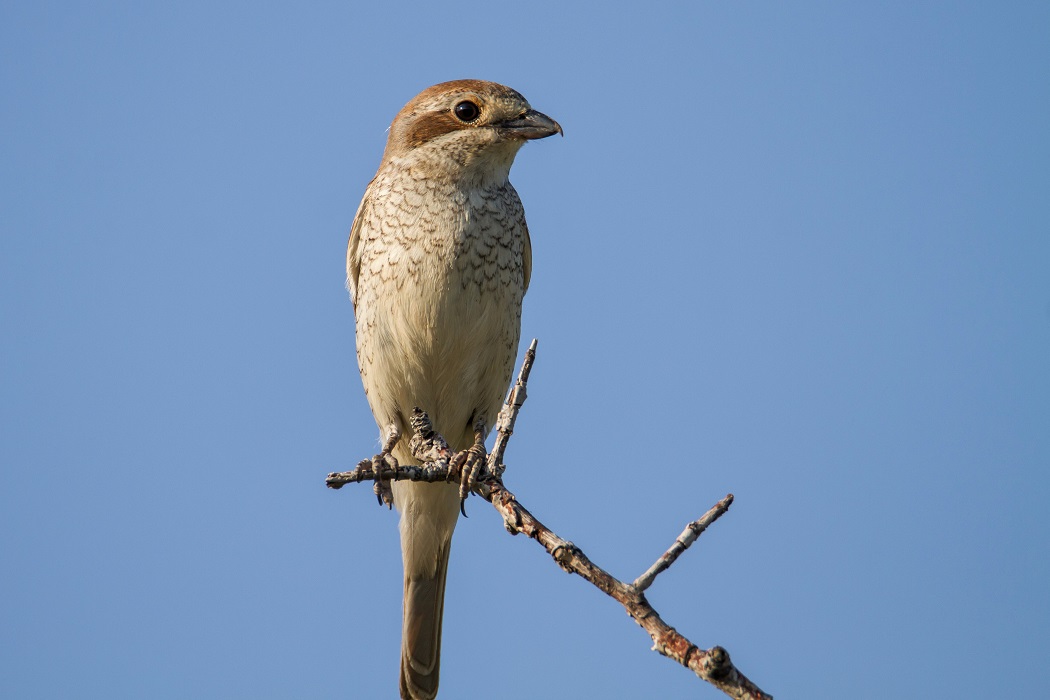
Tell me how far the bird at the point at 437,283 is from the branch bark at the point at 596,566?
1287 millimetres

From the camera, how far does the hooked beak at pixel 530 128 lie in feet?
18.6

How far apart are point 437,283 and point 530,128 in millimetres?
1029

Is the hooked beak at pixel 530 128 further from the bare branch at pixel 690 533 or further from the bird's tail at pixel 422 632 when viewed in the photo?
the bare branch at pixel 690 533

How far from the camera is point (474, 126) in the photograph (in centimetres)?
571

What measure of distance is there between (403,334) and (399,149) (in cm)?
118

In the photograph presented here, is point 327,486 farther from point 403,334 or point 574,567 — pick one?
point 403,334

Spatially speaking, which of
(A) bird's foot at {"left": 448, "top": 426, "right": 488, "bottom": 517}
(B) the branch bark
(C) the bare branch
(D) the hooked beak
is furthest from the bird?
(C) the bare branch

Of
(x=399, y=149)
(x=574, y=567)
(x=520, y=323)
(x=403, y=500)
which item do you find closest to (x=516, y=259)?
(x=520, y=323)

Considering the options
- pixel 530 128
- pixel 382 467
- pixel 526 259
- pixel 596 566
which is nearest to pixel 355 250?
pixel 526 259

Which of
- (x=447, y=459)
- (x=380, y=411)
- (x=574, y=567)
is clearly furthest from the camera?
(x=380, y=411)

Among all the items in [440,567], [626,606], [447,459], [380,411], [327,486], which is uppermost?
[380,411]

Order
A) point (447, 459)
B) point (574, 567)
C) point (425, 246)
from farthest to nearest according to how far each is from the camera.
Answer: point (425, 246) → point (447, 459) → point (574, 567)

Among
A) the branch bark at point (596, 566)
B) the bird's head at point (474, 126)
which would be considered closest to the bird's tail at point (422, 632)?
the branch bark at point (596, 566)

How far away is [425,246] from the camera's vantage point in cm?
536
